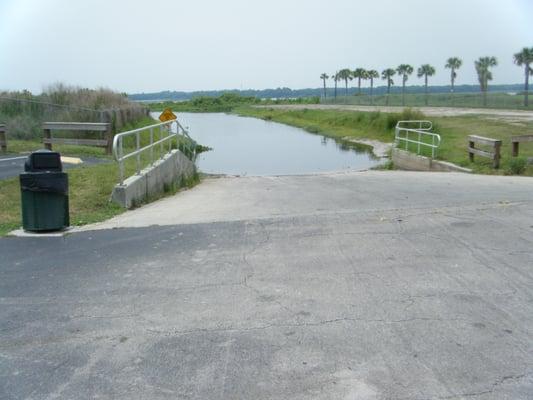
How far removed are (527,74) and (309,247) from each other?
196 ft

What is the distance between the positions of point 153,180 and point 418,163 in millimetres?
11914

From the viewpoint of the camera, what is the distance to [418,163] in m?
21.8

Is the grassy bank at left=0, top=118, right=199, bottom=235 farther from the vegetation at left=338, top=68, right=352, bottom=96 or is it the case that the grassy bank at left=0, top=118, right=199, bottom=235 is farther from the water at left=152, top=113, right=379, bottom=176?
the vegetation at left=338, top=68, right=352, bottom=96

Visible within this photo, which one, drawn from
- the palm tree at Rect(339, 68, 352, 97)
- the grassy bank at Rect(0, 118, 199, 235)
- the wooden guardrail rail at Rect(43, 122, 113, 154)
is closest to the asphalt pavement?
the grassy bank at Rect(0, 118, 199, 235)

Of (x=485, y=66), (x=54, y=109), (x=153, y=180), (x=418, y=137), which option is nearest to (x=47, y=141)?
(x=54, y=109)

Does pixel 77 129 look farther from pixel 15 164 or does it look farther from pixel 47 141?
pixel 15 164

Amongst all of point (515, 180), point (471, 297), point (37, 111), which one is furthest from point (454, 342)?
point (37, 111)

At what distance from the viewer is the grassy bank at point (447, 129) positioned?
63.2 feet

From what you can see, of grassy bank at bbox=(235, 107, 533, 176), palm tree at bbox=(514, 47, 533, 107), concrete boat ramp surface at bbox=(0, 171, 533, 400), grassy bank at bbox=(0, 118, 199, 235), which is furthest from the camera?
palm tree at bbox=(514, 47, 533, 107)

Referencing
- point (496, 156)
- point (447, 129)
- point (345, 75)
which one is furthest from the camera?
point (345, 75)

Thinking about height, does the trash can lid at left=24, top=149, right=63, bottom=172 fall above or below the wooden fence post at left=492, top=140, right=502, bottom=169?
above

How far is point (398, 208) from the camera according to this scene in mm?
9852

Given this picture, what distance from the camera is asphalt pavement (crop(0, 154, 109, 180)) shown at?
14414mm

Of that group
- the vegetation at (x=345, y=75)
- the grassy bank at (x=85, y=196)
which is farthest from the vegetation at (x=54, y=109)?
the vegetation at (x=345, y=75)
